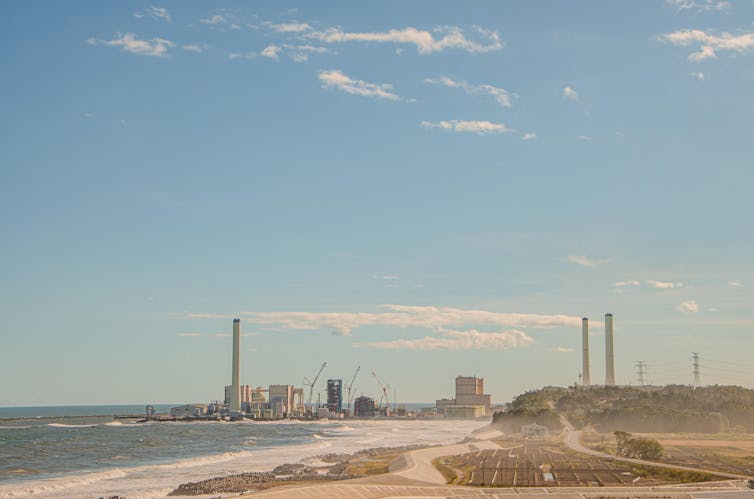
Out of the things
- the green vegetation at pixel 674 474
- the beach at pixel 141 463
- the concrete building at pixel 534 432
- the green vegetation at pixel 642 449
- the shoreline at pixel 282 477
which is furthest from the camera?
the concrete building at pixel 534 432

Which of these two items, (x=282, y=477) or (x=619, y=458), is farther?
(x=619, y=458)

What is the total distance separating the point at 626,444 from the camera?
125 metres

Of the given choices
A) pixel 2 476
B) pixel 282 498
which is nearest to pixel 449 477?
pixel 282 498

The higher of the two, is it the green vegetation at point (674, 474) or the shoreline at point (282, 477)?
the green vegetation at point (674, 474)

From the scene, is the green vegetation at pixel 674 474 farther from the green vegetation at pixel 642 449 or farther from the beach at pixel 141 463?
the beach at pixel 141 463

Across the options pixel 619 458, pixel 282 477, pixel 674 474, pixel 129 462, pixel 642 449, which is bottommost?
pixel 129 462

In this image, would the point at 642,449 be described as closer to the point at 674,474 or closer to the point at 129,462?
the point at 674,474

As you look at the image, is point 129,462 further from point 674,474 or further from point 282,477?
point 674,474

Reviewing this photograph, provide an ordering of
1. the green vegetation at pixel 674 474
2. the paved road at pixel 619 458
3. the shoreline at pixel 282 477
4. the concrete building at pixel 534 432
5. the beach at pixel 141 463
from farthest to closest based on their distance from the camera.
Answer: the concrete building at pixel 534 432, the beach at pixel 141 463, the paved road at pixel 619 458, the green vegetation at pixel 674 474, the shoreline at pixel 282 477

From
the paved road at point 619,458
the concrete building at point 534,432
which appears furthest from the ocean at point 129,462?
the paved road at point 619,458

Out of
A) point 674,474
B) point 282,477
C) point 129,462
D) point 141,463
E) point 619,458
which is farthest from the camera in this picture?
point 129,462

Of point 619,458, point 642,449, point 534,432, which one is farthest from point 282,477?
point 534,432

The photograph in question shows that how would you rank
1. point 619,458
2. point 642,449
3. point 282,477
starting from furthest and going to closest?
point 642,449, point 619,458, point 282,477

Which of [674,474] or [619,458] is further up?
[674,474]
